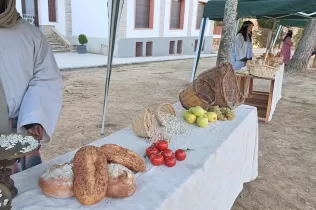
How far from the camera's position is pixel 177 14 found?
16.5 metres

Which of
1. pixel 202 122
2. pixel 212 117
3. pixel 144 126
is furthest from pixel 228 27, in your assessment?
pixel 144 126

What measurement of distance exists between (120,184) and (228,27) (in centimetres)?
505

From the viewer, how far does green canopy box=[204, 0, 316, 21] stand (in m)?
5.00

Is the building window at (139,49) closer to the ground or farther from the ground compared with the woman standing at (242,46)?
closer to the ground

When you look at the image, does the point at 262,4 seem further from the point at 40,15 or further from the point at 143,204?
the point at 40,15

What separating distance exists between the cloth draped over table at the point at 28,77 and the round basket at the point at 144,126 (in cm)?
52

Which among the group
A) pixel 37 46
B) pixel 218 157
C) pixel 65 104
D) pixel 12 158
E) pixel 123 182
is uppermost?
pixel 37 46

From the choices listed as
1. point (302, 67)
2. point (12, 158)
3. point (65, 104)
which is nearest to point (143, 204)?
point (12, 158)

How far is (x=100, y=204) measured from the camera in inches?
48.1

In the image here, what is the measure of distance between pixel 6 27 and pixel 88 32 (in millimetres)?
13515

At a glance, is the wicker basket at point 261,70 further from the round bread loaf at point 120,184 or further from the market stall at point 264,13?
the round bread loaf at point 120,184

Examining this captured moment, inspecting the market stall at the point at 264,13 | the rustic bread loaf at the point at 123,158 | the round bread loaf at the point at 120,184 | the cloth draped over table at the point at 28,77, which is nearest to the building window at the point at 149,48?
the market stall at the point at 264,13

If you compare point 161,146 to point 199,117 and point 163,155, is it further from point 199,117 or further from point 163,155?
point 199,117

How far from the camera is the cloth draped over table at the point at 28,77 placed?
154 centimetres
